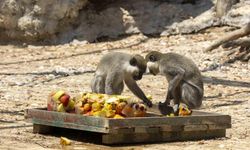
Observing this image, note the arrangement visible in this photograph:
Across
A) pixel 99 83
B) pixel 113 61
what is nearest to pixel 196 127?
pixel 113 61

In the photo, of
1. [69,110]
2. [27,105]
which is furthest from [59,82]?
[69,110]

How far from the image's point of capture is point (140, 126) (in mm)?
8430

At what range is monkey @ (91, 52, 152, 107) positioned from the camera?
10203 millimetres

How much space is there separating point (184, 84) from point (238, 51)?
21.6ft

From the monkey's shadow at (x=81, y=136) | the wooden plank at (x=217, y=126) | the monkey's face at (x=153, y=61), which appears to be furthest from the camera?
the monkey's face at (x=153, y=61)

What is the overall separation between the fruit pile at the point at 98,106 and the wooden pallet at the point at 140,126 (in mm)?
225

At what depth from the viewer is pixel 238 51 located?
55.3 feet

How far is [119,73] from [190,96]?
1052mm

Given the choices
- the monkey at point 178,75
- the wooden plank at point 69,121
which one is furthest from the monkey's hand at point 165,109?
the wooden plank at point 69,121

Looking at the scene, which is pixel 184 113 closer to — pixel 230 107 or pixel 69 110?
pixel 69 110

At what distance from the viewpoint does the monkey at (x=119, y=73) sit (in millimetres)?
10203

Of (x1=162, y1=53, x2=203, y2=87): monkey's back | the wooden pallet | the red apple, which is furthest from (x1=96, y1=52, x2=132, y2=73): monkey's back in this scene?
the wooden pallet

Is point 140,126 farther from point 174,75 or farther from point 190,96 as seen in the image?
point 190,96

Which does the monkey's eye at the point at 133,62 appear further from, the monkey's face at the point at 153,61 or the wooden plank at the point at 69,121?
the wooden plank at the point at 69,121
